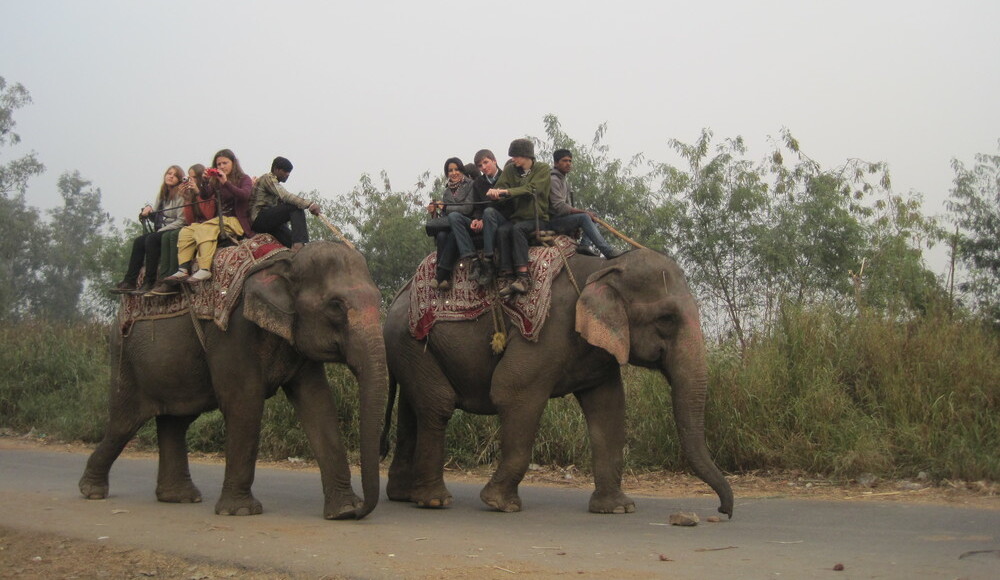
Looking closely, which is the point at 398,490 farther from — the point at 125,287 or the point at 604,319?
the point at 125,287

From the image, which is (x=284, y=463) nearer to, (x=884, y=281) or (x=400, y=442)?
(x=400, y=442)

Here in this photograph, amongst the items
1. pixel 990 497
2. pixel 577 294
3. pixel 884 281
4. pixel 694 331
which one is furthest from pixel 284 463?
pixel 884 281

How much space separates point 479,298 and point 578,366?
102 centimetres

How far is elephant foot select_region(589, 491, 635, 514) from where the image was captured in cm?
845

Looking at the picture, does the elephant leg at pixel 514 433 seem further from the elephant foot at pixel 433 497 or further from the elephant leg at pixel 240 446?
the elephant leg at pixel 240 446

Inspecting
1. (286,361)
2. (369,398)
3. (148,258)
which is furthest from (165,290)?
(369,398)

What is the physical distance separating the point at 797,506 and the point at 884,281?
8375 millimetres

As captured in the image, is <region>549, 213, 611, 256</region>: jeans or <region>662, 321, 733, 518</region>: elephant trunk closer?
<region>662, 321, 733, 518</region>: elephant trunk

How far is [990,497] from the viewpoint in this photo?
29.7 feet

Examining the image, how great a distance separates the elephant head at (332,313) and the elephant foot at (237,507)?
0.92 metres

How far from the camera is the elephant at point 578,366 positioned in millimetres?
A: 8312

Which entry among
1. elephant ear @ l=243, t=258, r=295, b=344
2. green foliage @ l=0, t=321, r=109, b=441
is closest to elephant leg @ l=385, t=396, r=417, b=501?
elephant ear @ l=243, t=258, r=295, b=344

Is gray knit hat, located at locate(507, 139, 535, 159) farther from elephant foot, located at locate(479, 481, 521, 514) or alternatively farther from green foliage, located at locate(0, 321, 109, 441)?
green foliage, located at locate(0, 321, 109, 441)

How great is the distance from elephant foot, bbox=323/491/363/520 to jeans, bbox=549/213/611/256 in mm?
2990
